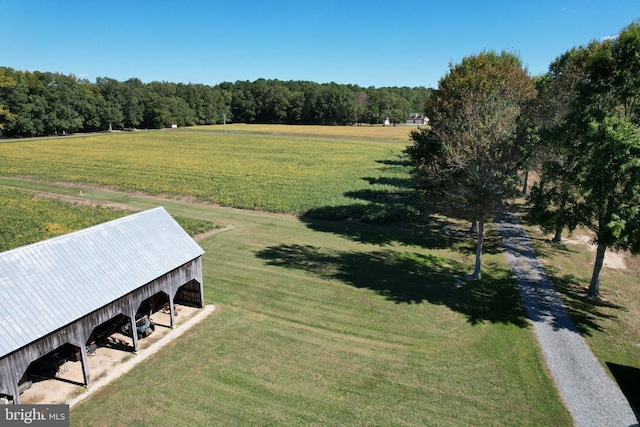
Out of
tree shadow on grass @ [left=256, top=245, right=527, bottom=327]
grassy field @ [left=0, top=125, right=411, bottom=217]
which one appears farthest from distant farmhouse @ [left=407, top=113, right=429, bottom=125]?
tree shadow on grass @ [left=256, top=245, right=527, bottom=327]

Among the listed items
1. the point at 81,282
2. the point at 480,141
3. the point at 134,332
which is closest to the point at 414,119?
the point at 480,141

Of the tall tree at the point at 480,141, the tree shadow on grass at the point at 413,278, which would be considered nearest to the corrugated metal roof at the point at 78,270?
the tree shadow on grass at the point at 413,278

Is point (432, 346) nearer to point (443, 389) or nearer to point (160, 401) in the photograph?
point (443, 389)

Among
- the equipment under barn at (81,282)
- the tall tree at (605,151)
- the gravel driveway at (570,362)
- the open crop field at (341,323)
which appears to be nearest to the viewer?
the equipment under barn at (81,282)

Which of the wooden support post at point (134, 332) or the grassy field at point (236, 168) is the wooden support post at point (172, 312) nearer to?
the wooden support post at point (134, 332)

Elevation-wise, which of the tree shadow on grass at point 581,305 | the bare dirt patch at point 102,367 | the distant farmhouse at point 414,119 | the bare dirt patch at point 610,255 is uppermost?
the distant farmhouse at point 414,119

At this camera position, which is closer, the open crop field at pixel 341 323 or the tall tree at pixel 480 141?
the open crop field at pixel 341 323

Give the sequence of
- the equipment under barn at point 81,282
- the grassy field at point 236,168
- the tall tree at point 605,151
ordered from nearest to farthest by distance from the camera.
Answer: the equipment under barn at point 81,282
the tall tree at point 605,151
the grassy field at point 236,168
